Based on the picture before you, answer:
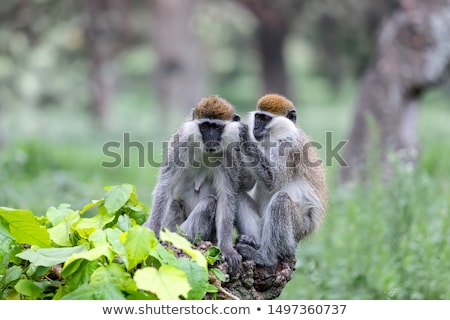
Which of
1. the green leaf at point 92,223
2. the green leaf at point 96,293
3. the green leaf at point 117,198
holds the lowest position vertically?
the green leaf at point 96,293

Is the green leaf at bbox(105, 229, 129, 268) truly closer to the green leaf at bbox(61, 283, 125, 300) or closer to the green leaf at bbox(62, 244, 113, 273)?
the green leaf at bbox(62, 244, 113, 273)

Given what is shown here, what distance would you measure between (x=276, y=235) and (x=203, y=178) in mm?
802

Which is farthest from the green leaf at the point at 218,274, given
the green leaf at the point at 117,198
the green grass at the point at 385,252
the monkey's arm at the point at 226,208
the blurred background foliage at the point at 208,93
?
the blurred background foliage at the point at 208,93

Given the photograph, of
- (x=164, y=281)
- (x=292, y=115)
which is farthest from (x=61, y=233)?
(x=292, y=115)

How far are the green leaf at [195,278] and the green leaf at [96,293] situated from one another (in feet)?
1.34

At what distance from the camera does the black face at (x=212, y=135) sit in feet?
18.1

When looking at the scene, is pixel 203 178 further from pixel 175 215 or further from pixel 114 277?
pixel 114 277

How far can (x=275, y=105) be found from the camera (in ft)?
19.0

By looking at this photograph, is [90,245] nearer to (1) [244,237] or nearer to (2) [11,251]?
(2) [11,251]

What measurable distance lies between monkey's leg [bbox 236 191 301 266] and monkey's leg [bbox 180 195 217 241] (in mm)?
266

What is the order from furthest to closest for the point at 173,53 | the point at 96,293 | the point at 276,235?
the point at 173,53 → the point at 276,235 → the point at 96,293

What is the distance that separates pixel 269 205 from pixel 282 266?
0.50 meters

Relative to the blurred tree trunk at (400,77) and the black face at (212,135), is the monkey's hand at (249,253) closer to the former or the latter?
the black face at (212,135)
